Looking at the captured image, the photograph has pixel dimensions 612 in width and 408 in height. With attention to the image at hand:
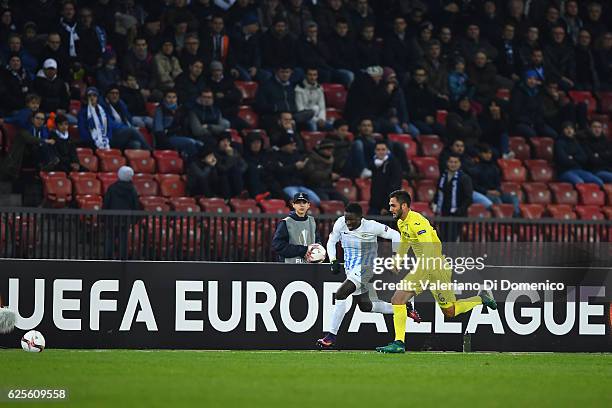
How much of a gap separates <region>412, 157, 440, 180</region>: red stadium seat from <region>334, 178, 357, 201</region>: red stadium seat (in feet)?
6.06

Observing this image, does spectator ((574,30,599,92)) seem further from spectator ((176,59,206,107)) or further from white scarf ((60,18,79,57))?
white scarf ((60,18,79,57))

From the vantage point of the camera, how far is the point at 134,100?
21.7 meters

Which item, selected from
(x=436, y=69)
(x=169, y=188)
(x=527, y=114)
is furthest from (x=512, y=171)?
(x=169, y=188)

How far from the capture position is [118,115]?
20.9m

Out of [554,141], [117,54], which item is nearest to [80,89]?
[117,54]

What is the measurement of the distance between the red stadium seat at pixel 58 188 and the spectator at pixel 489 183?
6.77 meters

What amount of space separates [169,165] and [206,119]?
1168 mm

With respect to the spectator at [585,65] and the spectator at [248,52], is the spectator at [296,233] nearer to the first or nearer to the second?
the spectator at [248,52]

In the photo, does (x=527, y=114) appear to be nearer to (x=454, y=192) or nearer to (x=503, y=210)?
(x=503, y=210)

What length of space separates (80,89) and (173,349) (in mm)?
6814

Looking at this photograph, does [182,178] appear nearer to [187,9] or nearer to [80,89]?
[80,89]

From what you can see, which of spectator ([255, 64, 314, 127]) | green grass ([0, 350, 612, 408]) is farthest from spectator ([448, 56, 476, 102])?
green grass ([0, 350, 612, 408])

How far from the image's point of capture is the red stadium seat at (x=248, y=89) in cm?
2322

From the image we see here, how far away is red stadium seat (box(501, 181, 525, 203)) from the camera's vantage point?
23.0 m
